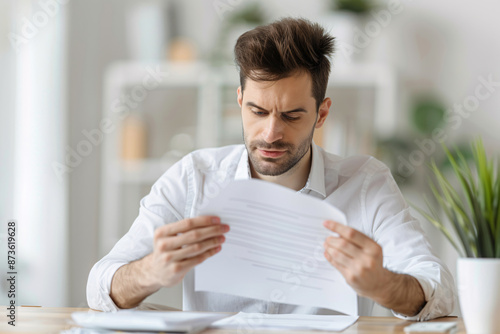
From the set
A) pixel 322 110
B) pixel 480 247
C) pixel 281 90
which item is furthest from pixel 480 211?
pixel 322 110

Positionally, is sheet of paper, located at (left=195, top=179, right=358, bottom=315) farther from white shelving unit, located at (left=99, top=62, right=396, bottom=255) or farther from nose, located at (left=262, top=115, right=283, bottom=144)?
white shelving unit, located at (left=99, top=62, right=396, bottom=255)

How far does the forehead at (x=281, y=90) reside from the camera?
4.71ft

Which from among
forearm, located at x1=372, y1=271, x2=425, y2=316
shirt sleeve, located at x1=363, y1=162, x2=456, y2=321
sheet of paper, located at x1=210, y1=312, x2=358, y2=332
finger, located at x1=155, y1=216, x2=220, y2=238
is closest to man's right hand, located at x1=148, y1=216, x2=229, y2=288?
finger, located at x1=155, y1=216, x2=220, y2=238

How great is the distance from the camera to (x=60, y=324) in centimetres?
111

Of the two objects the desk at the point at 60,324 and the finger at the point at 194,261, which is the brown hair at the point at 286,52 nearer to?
the finger at the point at 194,261

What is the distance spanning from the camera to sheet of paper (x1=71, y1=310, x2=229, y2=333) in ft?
3.24

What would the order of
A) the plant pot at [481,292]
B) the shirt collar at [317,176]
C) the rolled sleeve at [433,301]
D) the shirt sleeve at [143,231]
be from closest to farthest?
the plant pot at [481,292], the rolled sleeve at [433,301], the shirt sleeve at [143,231], the shirt collar at [317,176]

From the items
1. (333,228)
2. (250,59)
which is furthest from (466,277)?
(250,59)

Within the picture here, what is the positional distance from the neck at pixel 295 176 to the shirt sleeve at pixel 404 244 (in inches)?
7.0

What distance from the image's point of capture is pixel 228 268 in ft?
3.81

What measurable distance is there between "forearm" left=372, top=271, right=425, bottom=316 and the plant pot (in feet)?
0.59

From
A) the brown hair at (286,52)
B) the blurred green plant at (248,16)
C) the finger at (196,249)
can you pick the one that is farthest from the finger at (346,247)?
the blurred green plant at (248,16)

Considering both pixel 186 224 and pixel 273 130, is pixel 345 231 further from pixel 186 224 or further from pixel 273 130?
pixel 273 130

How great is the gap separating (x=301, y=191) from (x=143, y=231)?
1.48 feet
